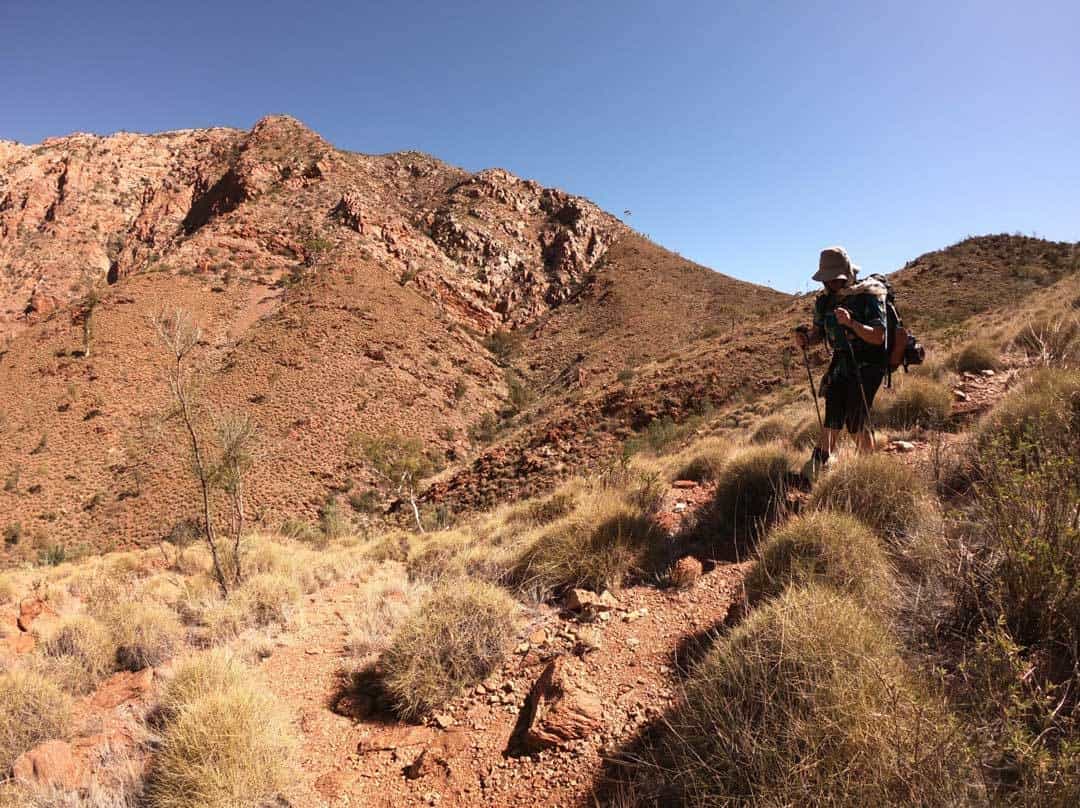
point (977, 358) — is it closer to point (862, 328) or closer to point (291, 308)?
point (862, 328)

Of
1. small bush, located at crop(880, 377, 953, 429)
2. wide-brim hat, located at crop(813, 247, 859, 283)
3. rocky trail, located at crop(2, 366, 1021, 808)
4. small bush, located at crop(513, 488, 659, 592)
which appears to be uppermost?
wide-brim hat, located at crop(813, 247, 859, 283)

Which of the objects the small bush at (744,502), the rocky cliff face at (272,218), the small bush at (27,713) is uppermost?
the rocky cliff face at (272,218)

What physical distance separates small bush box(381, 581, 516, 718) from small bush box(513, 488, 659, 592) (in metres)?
0.63

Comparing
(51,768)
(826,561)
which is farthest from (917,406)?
(51,768)

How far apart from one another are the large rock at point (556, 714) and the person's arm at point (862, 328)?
3.28 metres

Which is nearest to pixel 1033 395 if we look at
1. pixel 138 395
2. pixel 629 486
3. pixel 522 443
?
pixel 629 486

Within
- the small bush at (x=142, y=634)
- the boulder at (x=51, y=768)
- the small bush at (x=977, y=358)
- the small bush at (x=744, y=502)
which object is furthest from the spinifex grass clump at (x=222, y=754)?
the small bush at (x=977, y=358)

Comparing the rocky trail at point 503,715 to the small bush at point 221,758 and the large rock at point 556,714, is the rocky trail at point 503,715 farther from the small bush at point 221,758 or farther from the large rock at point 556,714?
the small bush at point 221,758

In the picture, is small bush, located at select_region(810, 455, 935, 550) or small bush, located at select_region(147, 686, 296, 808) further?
small bush, located at select_region(810, 455, 935, 550)

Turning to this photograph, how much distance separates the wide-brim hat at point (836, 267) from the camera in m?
4.08

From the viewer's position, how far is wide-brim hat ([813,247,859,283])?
408cm

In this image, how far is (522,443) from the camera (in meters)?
17.6

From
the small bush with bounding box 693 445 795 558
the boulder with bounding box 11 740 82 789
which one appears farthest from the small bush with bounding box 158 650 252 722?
the small bush with bounding box 693 445 795 558

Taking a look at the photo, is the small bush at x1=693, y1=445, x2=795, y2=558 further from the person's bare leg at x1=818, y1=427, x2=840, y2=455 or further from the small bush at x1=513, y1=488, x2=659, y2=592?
the small bush at x1=513, y1=488, x2=659, y2=592
